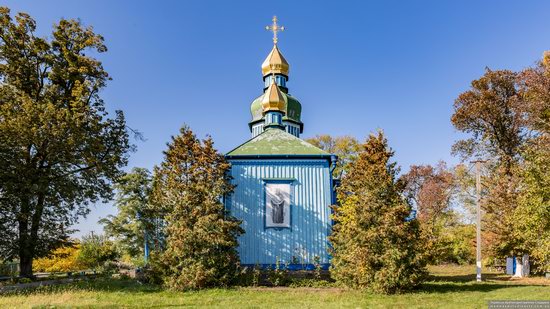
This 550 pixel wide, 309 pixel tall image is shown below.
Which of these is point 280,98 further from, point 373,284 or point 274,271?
point 373,284

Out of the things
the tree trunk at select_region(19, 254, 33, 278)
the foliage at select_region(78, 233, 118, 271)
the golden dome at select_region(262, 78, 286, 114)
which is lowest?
the foliage at select_region(78, 233, 118, 271)

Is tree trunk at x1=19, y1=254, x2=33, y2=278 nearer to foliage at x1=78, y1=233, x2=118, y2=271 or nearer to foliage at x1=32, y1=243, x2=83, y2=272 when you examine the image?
foliage at x1=78, y1=233, x2=118, y2=271

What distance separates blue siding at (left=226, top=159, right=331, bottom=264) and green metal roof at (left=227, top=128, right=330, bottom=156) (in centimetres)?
39

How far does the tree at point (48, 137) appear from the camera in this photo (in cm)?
1553

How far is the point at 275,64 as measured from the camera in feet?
93.5

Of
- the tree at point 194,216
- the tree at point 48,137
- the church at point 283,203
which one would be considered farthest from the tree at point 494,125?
the tree at point 48,137

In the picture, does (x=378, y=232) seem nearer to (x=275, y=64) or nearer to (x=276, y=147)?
(x=276, y=147)

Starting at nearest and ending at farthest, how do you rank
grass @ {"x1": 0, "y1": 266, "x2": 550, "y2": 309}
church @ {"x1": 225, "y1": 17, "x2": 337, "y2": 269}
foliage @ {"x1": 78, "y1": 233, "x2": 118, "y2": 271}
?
grass @ {"x1": 0, "y1": 266, "x2": 550, "y2": 309}
church @ {"x1": 225, "y1": 17, "x2": 337, "y2": 269}
foliage @ {"x1": 78, "y1": 233, "x2": 118, "y2": 271}

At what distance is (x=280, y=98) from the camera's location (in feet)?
75.9

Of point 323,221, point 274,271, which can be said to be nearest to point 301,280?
point 274,271

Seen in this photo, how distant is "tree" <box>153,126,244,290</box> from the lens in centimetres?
1298

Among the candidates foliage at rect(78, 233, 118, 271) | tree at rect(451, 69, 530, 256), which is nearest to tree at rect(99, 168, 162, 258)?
foliage at rect(78, 233, 118, 271)

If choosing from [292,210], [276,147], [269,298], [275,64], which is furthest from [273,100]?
[269,298]

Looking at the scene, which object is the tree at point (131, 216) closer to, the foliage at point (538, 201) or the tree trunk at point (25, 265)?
the tree trunk at point (25, 265)
